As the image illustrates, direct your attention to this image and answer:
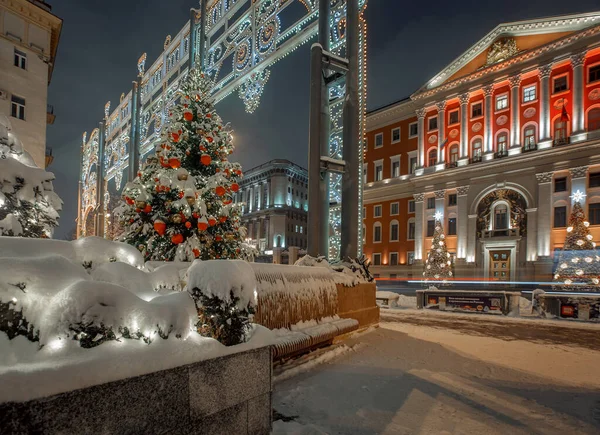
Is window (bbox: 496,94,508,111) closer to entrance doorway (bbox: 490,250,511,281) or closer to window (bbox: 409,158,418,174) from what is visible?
window (bbox: 409,158,418,174)

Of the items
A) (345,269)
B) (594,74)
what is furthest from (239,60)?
(594,74)

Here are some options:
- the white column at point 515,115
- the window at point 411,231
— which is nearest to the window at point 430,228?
the window at point 411,231

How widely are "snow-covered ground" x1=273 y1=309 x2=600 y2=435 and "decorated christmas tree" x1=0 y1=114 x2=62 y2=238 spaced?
183 inches

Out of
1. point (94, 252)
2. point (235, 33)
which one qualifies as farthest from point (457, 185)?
point (94, 252)

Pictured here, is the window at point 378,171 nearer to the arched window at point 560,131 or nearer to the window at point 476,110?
the window at point 476,110

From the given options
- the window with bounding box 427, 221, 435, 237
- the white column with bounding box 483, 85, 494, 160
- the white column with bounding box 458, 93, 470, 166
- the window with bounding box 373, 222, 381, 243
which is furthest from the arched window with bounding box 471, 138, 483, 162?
the window with bounding box 373, 222, 381, 243

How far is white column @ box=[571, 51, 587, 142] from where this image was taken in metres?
27.7

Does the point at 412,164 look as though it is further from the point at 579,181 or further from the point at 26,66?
the point at 26,66

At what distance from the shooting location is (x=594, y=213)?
2622 cm

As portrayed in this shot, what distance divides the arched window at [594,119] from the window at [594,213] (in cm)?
622

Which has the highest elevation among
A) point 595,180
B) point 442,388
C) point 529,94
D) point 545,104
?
point 529,94

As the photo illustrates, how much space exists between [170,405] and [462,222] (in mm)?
35119

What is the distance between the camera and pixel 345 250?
8789 mm

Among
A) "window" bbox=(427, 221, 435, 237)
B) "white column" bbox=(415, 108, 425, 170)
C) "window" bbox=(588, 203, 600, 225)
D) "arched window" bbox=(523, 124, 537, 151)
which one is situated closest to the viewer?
"window" bbox=(588, 203, 600, 225)
